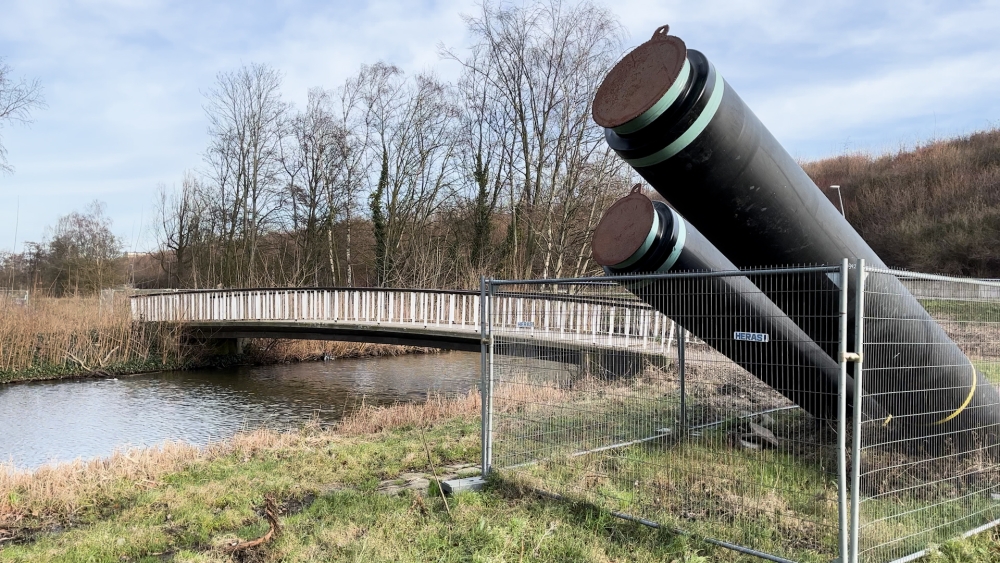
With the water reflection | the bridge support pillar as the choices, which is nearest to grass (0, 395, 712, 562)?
the water reflection

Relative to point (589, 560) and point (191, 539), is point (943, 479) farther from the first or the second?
point (191, 539)

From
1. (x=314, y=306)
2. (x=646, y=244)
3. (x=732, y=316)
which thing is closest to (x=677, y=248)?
(x=646, y=244)

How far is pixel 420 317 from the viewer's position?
16766 millimetres

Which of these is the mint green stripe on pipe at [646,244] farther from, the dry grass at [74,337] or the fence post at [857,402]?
the dry grass at [74,337]

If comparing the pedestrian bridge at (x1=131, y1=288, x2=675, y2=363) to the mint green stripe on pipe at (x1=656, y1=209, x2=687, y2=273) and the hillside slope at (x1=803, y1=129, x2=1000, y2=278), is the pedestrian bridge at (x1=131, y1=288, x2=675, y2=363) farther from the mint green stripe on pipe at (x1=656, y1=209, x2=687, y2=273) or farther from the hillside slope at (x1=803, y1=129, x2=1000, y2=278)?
the hillside slope at (x1=803, y1=129, x2=1000, y2=278)

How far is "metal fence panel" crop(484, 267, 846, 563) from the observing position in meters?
4.24

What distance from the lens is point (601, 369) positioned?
18.6 feet

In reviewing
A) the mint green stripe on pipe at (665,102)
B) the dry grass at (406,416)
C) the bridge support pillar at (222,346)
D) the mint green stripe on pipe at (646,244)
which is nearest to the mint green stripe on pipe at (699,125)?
the mint green stripe on pipe at (665,102)

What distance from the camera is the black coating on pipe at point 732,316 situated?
4.53m

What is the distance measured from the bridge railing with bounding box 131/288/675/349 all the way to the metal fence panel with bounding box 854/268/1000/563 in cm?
192

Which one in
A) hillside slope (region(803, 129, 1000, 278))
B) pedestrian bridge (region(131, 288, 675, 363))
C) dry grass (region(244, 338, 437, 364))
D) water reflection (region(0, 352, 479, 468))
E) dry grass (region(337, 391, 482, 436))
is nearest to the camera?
pedestrian bridge (region(131, 288, 675, 363))

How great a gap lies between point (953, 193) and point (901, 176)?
3389 millimetres

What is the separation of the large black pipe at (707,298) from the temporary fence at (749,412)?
2 cm

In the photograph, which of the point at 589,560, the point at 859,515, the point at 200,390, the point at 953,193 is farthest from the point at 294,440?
the point at 953,193
